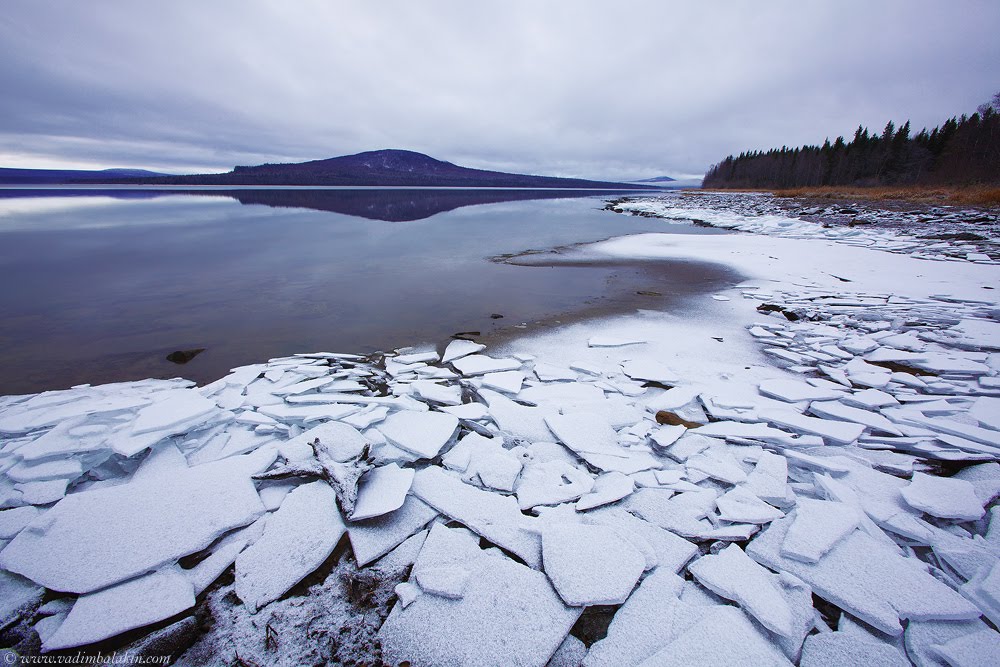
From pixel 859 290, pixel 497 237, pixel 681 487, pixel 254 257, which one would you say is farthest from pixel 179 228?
pixel 859 290

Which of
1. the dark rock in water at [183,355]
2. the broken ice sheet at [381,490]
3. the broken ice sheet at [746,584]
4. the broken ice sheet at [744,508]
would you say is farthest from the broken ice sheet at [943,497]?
the dark rock in water at [183,355]

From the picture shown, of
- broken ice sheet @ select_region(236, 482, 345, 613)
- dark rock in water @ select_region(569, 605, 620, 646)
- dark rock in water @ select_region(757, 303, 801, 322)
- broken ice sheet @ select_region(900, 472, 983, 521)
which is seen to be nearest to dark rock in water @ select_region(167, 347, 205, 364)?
broken ice sheet @ select_region(236, 482, 345, 613)

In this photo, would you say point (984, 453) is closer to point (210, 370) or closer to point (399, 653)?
point (399, 653)

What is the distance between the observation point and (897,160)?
44.2m

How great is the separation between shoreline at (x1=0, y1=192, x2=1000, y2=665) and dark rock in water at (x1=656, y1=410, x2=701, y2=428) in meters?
0.08

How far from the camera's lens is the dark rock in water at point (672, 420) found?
3152 mm

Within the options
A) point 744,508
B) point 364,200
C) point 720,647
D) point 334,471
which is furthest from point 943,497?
point 364,200

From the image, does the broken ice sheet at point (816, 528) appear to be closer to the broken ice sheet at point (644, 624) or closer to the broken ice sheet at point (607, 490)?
the broken ice sheet at point (644, 624)

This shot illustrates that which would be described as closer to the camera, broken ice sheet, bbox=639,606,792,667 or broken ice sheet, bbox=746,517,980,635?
broken ice sheet, bbox=639,606,792,667

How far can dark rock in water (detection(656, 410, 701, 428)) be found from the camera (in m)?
3.15

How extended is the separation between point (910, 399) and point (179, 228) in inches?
1012

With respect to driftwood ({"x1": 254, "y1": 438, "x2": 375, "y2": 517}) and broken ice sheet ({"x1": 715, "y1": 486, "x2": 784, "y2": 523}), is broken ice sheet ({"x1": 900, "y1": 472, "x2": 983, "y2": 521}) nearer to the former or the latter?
broken ice sheet ({"x1": 715, "y1": 486, "x2": 784, "y2": 523})

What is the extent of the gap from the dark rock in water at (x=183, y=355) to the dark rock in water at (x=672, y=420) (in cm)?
516

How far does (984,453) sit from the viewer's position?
263cm
